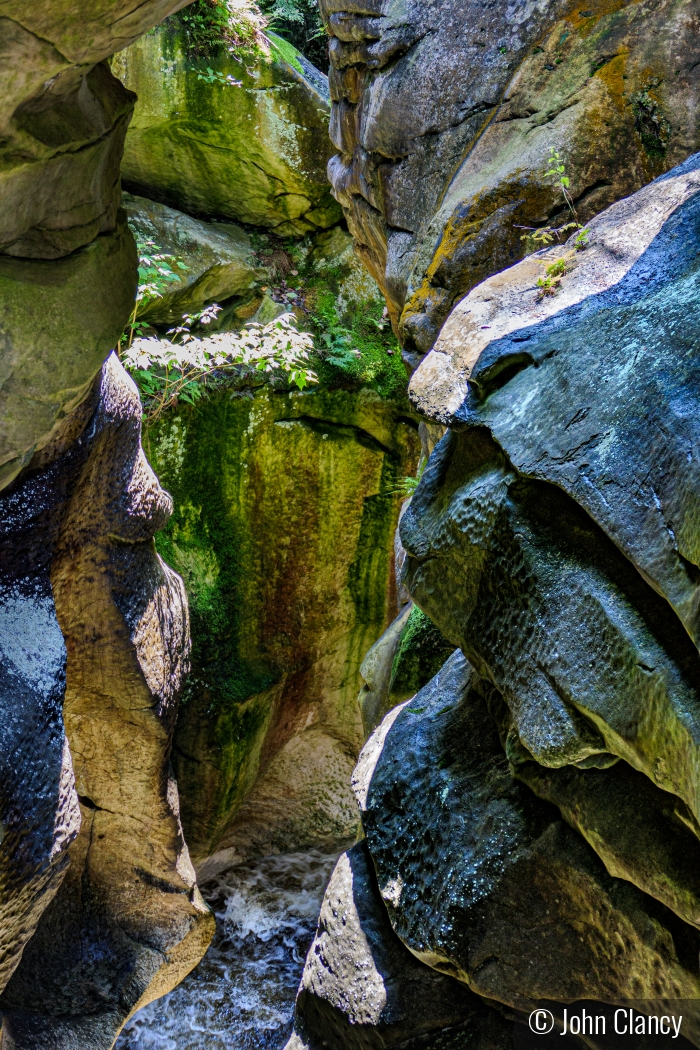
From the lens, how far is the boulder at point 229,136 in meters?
8.68

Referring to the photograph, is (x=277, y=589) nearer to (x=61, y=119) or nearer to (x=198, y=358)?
(x=198, y=358)

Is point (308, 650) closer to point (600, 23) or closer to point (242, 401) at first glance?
point (242, 401)

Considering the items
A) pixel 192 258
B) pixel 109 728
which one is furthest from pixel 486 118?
pixel 109 728

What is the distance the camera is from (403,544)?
12.6 ft

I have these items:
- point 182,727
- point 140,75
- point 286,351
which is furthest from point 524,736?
point 140,75

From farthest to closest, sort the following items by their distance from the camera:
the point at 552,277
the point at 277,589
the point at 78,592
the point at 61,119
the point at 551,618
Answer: the point at 277,589 < the point at 78,592 < the point at 552,277 < the point at 61,119 < the point at 551,618

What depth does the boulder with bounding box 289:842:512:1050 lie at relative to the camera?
398cm

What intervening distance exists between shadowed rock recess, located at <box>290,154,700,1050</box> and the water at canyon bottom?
12.5 ft

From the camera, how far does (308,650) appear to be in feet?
30.2

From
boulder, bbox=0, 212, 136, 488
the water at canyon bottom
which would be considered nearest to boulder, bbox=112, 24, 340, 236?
boulder, bbox=0, 212, 136, 488

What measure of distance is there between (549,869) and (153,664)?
10.1 feet

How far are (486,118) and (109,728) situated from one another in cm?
496

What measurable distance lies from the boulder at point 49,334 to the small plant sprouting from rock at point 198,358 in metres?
3.00

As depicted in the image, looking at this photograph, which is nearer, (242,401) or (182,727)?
(182,727)
